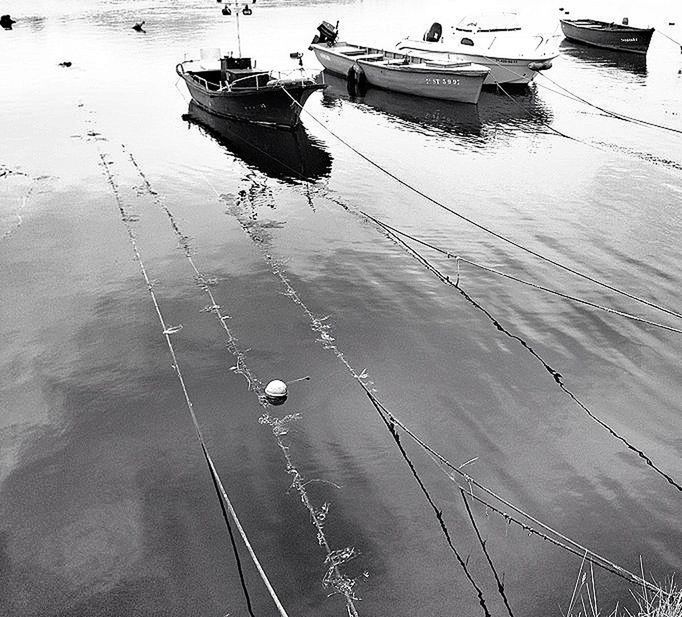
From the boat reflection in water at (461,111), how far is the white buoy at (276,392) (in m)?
19.7

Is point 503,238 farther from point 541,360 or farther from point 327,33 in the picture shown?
point 327,33

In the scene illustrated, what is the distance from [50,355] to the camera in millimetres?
11273

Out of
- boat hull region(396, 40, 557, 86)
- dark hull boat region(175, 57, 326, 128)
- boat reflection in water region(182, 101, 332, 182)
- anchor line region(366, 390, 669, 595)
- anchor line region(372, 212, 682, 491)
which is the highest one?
boat hull region(396, 40, 557, 86)

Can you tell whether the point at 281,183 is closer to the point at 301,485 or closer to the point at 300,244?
the point at 300,244

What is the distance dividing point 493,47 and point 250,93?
877 inches

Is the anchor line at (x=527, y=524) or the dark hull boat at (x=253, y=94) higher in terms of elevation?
the dark hull boat at (x=253, y=94)

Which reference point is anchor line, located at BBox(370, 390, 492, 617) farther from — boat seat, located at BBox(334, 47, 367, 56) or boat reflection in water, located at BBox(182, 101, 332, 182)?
boat seat, located at BBox(334, 47, 367, 56)

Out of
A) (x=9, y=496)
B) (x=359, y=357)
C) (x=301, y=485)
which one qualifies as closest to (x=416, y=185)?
(x=359, y=357)

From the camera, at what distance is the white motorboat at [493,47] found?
1305 inches

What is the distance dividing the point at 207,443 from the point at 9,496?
2845 millimetres

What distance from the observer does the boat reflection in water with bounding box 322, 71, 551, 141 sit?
27641 mm

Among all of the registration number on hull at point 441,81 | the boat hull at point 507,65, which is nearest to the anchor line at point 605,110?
the boat hull at point 507,65

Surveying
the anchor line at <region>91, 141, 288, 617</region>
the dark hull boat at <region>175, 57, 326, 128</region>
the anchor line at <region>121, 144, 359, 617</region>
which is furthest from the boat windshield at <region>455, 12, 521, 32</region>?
the anchor line at <region>121, 144, 359, 617</region>

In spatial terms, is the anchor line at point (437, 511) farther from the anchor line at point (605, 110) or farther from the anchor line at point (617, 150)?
the anchor line at point (605, 110)
